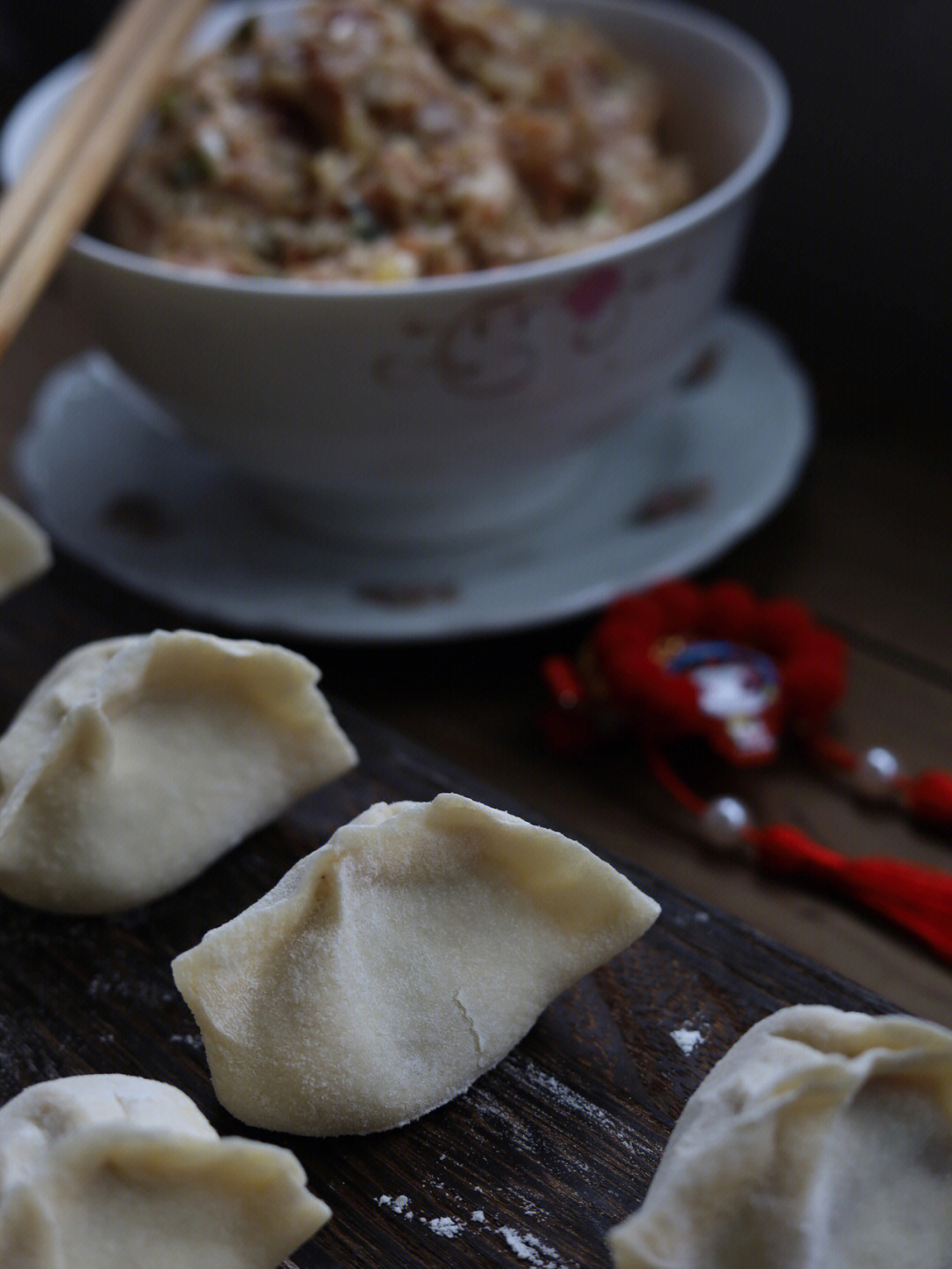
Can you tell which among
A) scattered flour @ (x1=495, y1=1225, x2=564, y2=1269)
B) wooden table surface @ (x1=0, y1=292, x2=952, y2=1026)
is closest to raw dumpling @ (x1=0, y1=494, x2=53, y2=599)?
wooden table surface @ (x1=0, y1=292, x2=952, y2=1026)

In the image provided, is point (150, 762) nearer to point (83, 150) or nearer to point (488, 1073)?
point (488, 1073)

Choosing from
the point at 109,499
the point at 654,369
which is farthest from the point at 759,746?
the point at 109,499

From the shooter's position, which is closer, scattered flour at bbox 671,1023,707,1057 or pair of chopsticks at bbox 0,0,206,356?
scattered flour at bbox 671,1023,707,1057

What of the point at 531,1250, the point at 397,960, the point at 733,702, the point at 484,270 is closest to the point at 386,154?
the point at 484,270

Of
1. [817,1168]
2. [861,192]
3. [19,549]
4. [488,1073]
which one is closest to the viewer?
[817,1168]

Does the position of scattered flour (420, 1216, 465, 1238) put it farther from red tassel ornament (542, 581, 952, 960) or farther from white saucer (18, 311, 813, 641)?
white saucer (18, 311, 813, 641)
